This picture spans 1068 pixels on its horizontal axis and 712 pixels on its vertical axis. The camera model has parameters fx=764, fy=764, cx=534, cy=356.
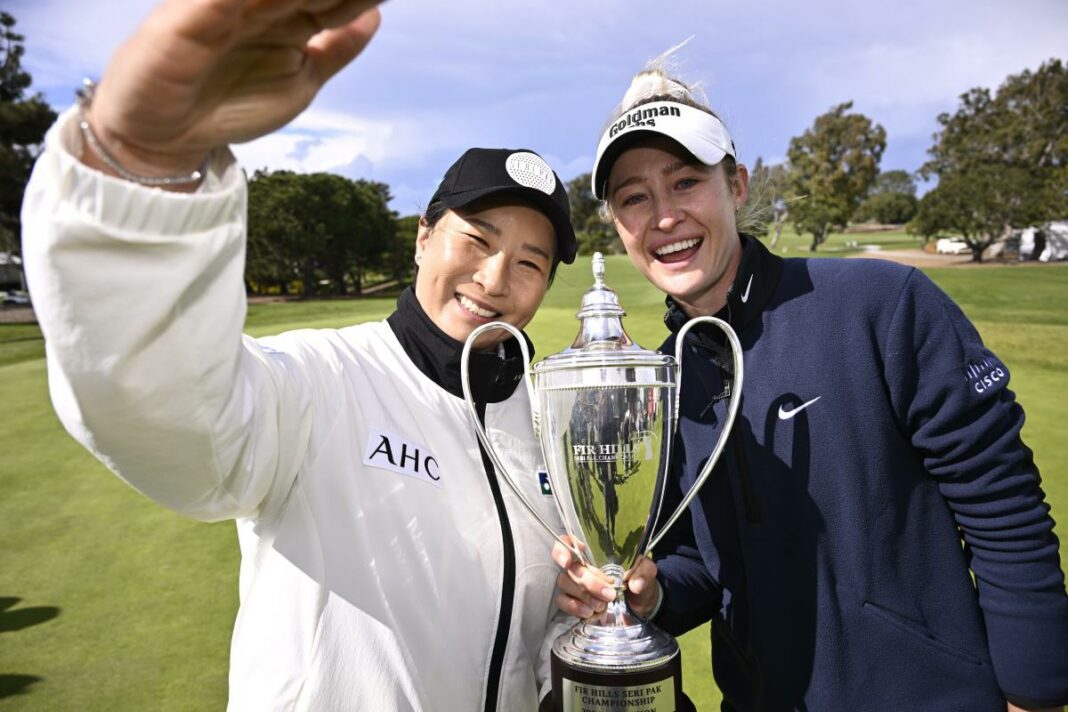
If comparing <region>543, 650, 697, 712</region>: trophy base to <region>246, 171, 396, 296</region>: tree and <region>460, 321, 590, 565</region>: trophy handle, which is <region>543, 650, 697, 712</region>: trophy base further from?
<region>246, 171, 396, 296</region>: tree

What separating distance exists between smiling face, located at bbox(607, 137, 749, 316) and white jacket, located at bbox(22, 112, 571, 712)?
18.8 inches

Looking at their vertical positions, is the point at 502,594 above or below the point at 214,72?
below

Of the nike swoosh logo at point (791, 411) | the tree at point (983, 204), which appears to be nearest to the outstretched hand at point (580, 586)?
the nike swoosh logo at point (791, 411)

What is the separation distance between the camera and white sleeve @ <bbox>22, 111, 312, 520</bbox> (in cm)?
78

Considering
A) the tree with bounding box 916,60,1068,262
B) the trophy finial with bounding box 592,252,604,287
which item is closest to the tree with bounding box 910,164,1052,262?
the tree with bounding box 916,60,1068,262

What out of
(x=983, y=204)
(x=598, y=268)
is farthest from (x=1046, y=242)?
(x=598, y=268)

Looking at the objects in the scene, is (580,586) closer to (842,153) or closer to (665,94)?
(665,94)

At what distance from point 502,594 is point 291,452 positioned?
1.67 feet

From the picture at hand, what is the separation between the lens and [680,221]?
1797 mm

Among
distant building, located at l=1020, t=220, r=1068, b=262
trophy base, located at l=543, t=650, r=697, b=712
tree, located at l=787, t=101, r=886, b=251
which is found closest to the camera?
trophy base, located at l=543, t=650, r=697, b=712

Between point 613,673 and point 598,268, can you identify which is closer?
point 613,673

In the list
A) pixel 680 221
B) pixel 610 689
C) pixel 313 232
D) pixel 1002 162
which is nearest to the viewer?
pixel 610 689

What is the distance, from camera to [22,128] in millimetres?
24953

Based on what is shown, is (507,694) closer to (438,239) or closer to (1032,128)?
(438,239)
